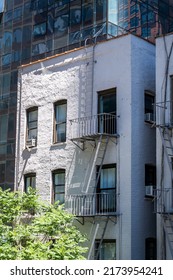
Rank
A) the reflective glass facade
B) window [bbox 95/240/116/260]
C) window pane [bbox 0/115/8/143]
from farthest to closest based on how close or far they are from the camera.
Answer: window pane [bbox 0/115/8/143] < the reflective glass facade < window [bbox 95/240/116/260]

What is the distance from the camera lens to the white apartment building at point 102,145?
21.5 meters

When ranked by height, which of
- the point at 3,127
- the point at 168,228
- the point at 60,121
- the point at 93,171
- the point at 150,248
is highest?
the point at 3,127

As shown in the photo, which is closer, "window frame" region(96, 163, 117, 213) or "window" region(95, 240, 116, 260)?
"window" region(95, 240, 116, 260)

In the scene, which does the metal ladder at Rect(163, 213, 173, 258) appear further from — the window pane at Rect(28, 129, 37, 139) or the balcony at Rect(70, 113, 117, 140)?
the window pane at Rect(28, 129, 37, 139)

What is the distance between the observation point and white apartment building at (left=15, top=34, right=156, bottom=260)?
21.5 metres

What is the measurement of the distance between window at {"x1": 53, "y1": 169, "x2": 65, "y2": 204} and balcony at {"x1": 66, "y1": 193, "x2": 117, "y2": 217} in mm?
1159

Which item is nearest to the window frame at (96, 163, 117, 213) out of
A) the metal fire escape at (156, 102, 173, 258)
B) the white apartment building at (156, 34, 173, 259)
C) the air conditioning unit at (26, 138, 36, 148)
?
the white apartment building at (156, 34, 173, 259)

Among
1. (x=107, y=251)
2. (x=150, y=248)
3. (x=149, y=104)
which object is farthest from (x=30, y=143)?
(x=150, y=248)

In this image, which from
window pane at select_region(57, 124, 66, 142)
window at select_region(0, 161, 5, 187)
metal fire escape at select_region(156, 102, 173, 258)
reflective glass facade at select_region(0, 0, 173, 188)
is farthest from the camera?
window at select_region(0, 161, 5, 187)

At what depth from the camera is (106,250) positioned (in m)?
21.8

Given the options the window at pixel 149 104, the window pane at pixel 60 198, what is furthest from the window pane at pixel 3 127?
the window at pixel 149 104

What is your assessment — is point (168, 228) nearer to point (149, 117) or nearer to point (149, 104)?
point (149, 117)

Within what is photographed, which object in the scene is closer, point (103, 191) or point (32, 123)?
point (103, 191)

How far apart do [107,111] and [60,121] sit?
2965 mm
